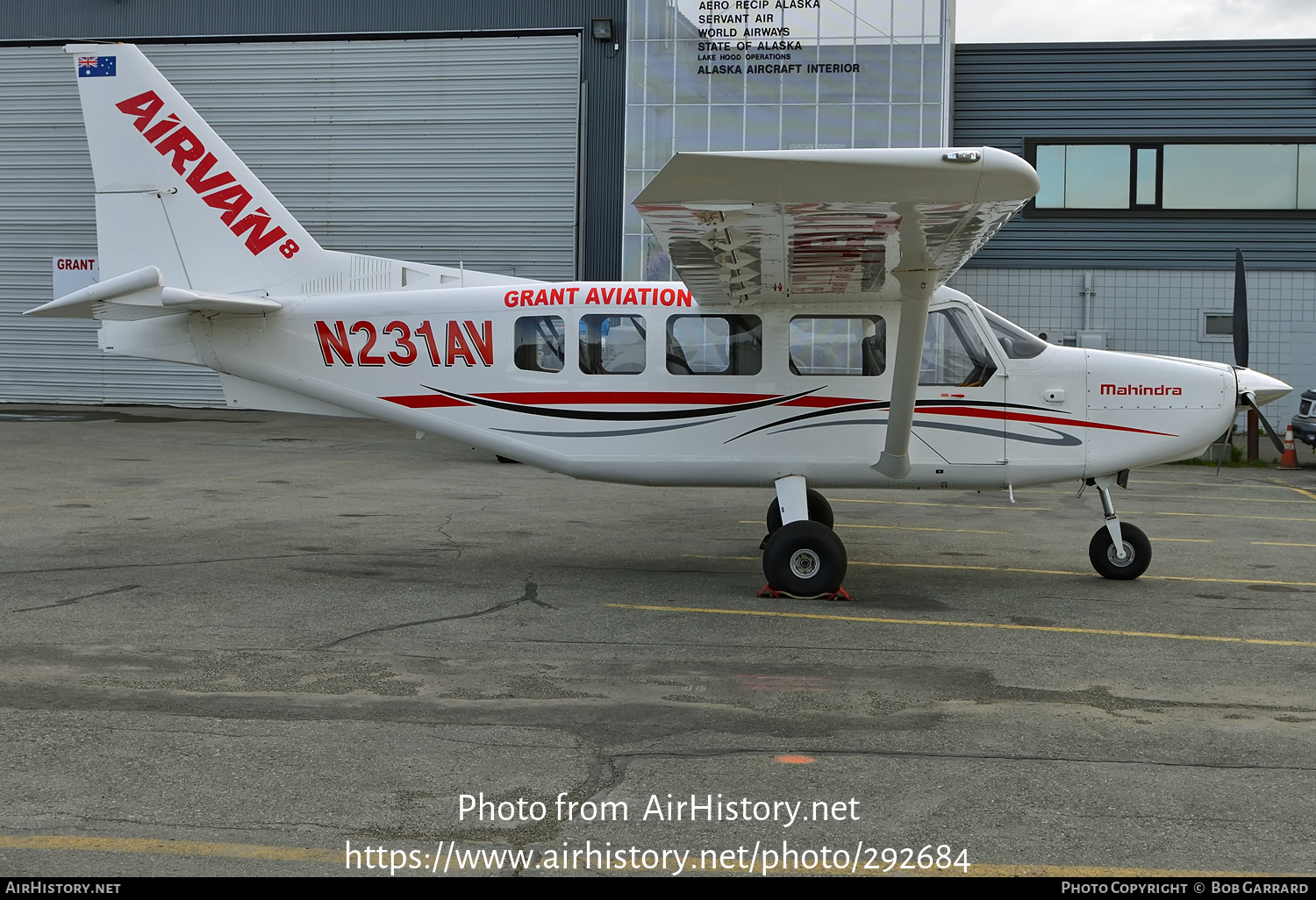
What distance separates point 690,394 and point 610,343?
736mm

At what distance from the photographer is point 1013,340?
8.93 meters

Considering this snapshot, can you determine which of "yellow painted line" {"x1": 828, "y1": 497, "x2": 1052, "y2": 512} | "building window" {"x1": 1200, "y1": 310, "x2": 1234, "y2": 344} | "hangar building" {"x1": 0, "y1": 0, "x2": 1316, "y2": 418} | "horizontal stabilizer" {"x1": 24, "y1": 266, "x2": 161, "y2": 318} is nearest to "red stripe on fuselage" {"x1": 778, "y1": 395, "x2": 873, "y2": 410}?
"horizontal stabilizer" {"x1": 24, "y1": 266, "x2": 161, "y2": 318}

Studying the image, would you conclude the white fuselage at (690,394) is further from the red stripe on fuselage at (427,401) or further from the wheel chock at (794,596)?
the wheel chock at (794,596)

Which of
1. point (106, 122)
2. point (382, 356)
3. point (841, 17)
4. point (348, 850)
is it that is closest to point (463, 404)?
point (382, 356)

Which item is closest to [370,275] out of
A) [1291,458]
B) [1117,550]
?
[1117,550]

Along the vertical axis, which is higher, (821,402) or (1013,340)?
(1013,340)

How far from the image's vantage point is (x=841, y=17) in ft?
76.1

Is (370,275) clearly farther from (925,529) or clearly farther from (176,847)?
(176,847)

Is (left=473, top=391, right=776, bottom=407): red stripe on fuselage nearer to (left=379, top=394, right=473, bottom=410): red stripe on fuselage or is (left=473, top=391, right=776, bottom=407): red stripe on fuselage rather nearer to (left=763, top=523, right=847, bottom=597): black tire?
(left=379, top=394, right=473, bottom=410): red stripe on fuselage

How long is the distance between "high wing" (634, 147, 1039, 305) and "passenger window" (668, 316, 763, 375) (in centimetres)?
20

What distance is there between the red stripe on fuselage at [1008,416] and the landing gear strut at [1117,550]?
15.6 inches

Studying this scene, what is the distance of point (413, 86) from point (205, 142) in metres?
18.0

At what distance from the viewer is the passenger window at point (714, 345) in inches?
351

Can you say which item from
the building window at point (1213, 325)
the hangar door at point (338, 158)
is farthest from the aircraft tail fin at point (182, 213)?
the building window at point (1213, 325)
